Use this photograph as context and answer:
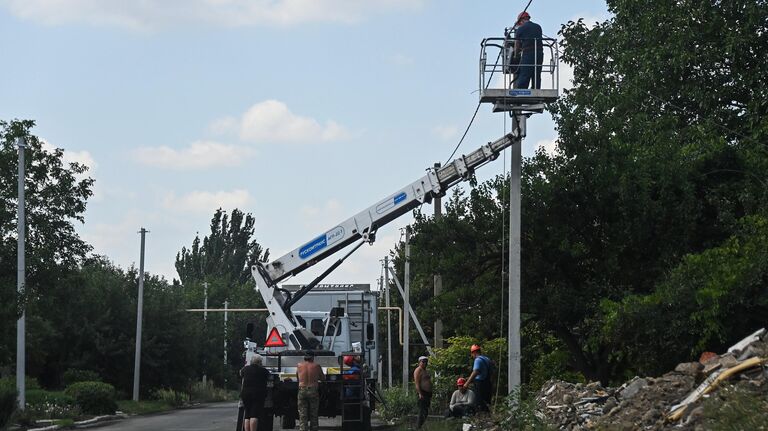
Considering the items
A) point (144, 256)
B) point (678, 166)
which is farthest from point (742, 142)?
point (144, 256)

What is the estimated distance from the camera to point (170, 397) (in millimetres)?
50375

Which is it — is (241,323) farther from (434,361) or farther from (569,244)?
(569,244)

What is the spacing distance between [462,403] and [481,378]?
0.74 meters

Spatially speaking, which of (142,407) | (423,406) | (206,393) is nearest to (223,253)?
(206,393)

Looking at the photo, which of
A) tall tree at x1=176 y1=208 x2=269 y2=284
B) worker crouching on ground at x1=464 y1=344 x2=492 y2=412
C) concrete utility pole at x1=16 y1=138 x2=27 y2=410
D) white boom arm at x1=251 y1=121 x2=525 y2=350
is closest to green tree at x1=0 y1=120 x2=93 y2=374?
concrete utility pole at x1=16 y1=138 x2=27 y2=410

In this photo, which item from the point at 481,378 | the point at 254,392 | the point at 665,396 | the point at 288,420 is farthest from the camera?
the point at 288,420

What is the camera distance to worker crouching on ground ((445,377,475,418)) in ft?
69.3

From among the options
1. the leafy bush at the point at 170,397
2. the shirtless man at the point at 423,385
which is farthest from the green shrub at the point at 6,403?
the leafy bush at the point at 170,397

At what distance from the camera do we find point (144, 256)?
4956 centimetres

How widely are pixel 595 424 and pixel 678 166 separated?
1238 centimetres

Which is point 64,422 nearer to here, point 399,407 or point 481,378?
point 399,407

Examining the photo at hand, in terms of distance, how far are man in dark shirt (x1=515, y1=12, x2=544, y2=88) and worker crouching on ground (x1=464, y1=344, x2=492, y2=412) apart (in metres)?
4.92

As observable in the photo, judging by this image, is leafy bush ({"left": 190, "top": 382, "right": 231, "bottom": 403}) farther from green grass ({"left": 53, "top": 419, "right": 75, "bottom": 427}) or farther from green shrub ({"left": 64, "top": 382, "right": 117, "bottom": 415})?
green grass ({"left": 53, "top": 419, "right": 75, "bottom": 427})

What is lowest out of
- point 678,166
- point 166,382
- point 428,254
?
point 166,382
